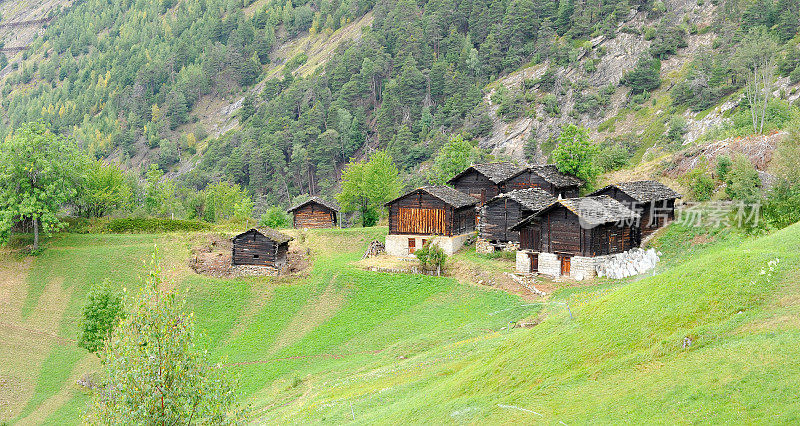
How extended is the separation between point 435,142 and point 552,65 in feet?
93.6

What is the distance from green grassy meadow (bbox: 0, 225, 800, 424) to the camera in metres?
15.7

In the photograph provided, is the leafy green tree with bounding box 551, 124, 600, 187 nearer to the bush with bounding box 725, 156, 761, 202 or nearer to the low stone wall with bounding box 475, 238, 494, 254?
the low stone wall with bounding box 475, 238, 494, 254

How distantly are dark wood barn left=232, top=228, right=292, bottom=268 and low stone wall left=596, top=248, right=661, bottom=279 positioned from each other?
25.7m

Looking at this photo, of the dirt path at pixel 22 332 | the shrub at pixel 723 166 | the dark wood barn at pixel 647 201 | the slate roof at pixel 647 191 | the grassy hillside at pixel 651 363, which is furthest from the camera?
the shrub at pixel 723 166

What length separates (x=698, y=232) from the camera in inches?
1781

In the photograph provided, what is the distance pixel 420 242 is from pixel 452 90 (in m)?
86.9

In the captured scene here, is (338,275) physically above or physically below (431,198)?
below

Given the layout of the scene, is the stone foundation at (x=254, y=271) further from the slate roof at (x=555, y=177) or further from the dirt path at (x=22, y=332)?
the slate roof at (x=555, y=177)

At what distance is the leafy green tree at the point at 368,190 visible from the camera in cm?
7462

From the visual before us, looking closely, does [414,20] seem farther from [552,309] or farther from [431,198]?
[552,309]

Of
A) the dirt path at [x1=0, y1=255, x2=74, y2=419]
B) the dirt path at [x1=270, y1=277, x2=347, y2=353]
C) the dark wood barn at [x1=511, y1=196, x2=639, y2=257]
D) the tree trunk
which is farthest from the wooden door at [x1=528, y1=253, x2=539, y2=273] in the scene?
the tree trunk

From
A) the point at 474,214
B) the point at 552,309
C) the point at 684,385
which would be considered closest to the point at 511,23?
the point at 474,214

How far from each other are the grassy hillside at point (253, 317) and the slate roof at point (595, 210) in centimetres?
776

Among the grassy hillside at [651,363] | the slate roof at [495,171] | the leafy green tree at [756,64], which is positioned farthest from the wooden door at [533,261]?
the leafy green tree at [756,64]
